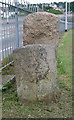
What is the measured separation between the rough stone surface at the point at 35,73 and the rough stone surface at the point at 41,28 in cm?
113

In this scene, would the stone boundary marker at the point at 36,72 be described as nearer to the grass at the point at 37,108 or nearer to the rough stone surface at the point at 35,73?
the rough stone surface at the point at 35,73

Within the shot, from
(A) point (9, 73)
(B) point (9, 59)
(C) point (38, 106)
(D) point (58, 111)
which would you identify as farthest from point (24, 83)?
(B) point (9, 59)

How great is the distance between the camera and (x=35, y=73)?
4.11 metres

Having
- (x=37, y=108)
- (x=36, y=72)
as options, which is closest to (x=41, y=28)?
(x=36, y=72)

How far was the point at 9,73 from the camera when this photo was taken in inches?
246

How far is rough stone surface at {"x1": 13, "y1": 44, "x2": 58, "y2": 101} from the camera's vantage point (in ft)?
13.5

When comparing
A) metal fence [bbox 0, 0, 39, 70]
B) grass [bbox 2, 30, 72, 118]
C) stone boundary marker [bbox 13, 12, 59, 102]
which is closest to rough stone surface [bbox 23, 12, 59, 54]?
metal fence [bbox 0, 0, 39, 70]

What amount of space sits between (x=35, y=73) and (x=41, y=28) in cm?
157

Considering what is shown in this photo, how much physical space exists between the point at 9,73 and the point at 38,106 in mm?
2311

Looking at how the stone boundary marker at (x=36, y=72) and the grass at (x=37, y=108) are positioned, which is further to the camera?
the stone boundary marker at (x=36, y=72)

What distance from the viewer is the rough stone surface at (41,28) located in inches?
207

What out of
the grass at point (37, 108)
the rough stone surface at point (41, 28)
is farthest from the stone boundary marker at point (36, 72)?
the rough stone surface at point (41, 28)

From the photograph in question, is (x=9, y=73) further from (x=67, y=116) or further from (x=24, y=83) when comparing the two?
(x=67, y=116)

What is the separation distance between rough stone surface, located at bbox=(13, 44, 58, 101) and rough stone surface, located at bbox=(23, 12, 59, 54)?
113 cm
